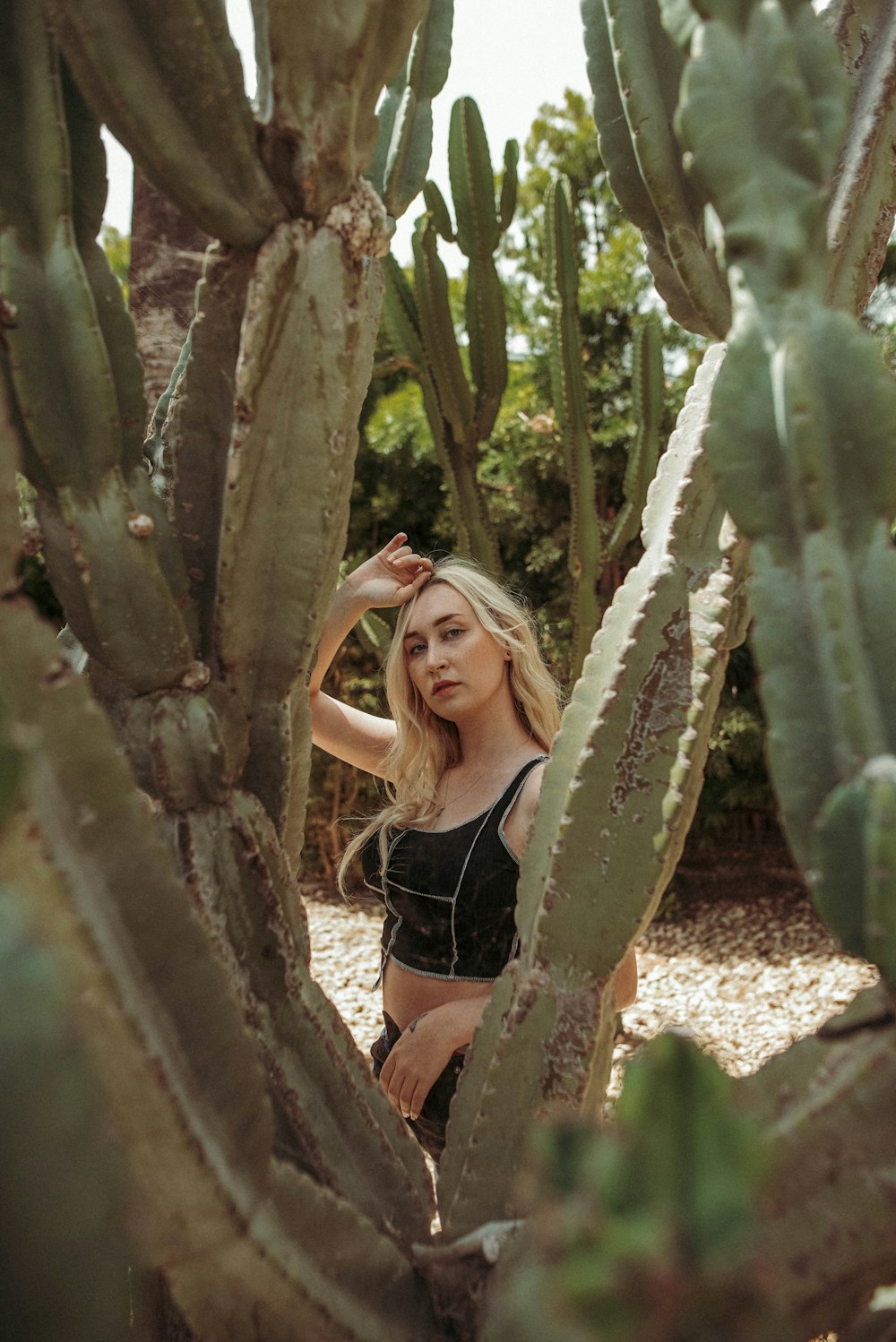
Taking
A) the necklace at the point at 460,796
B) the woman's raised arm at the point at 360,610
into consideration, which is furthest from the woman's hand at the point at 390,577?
the necklace at the point at 460,796

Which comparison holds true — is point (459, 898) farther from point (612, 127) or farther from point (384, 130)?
point (384, 130)

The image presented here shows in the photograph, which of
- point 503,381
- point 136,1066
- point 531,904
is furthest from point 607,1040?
point 503,381

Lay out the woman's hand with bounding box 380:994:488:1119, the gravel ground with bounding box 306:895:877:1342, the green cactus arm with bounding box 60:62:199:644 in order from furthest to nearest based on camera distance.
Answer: the gravel ground with bounding box 306:895:877:1342 → the woman's hand with bounding box 380:994:488:1119 → the green cactus arm with bounding box 60:62:199:644

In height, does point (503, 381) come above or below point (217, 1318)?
above

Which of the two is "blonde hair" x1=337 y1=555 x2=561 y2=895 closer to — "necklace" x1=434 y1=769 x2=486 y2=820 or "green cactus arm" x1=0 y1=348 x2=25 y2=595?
"necklace" x1=434 y1=769 x2=486 y2=820

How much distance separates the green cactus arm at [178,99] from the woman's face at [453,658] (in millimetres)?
1096

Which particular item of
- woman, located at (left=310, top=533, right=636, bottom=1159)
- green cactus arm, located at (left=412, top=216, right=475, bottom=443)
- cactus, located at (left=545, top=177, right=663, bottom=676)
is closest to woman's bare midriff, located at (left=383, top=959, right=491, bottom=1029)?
woman, located at (left=310, top=533, right=636, bottom=1159)

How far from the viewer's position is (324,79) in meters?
1.40

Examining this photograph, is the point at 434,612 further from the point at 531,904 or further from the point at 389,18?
→ the point at 389,18

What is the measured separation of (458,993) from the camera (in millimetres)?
2156

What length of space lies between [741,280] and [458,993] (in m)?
1.53

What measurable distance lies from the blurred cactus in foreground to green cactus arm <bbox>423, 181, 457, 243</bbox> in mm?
3733

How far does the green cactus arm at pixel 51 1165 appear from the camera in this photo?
2.21 ft

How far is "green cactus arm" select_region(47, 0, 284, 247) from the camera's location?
50.9 inches
